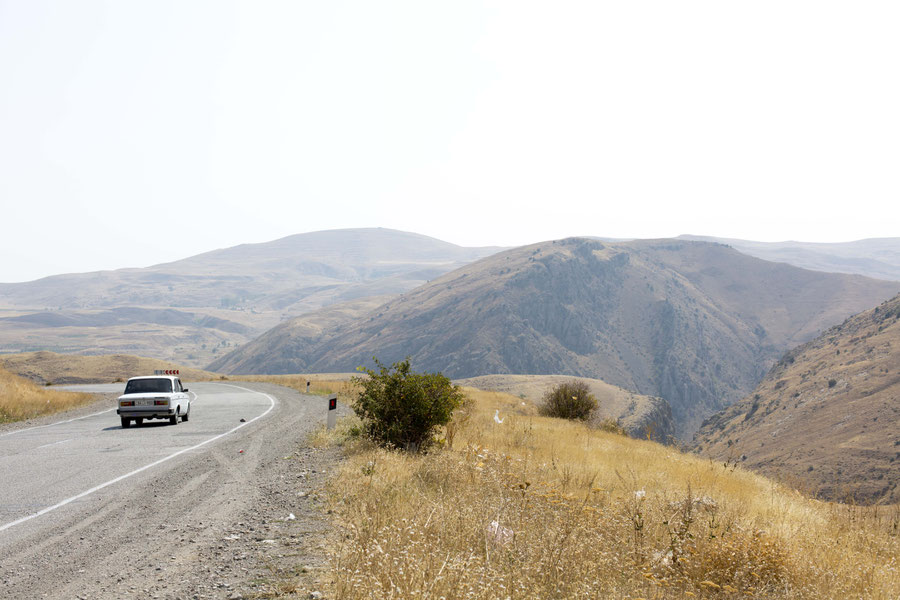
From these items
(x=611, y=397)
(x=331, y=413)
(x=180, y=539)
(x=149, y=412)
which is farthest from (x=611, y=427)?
(x=611, y=397)

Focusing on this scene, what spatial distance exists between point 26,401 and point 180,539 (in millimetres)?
23171

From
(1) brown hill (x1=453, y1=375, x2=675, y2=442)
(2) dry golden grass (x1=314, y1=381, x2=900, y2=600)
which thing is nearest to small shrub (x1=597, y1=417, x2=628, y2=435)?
(2) dry golden grass (x1=314, y1=381, x2=900, y2=600)

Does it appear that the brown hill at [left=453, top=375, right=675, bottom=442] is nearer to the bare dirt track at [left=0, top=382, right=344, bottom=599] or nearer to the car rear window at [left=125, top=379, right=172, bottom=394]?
the car rear window at [left=125, top=379, right=172, bottom=394]

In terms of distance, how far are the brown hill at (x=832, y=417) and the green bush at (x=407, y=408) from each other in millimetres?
27891

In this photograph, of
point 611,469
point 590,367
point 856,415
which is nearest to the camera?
point 611,469

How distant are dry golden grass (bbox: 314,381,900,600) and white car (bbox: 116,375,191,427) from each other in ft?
40.6

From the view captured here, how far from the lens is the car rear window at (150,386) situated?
20234 millimetres

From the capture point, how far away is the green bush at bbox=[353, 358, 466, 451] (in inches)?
488

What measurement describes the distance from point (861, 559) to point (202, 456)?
38.7 ft

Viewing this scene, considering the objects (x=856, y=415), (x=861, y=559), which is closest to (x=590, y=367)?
(x=856, y=415)

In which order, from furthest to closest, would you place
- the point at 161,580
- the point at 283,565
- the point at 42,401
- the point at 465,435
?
the point at 42,401
the point at 465,435
the point at 283,565
the point at 161,580

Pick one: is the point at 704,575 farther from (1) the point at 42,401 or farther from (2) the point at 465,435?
(1) the point at 42,401

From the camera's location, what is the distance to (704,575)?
572cm

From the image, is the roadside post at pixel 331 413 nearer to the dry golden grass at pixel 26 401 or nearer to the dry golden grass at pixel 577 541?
the dry golden grass at pixel 577 541
